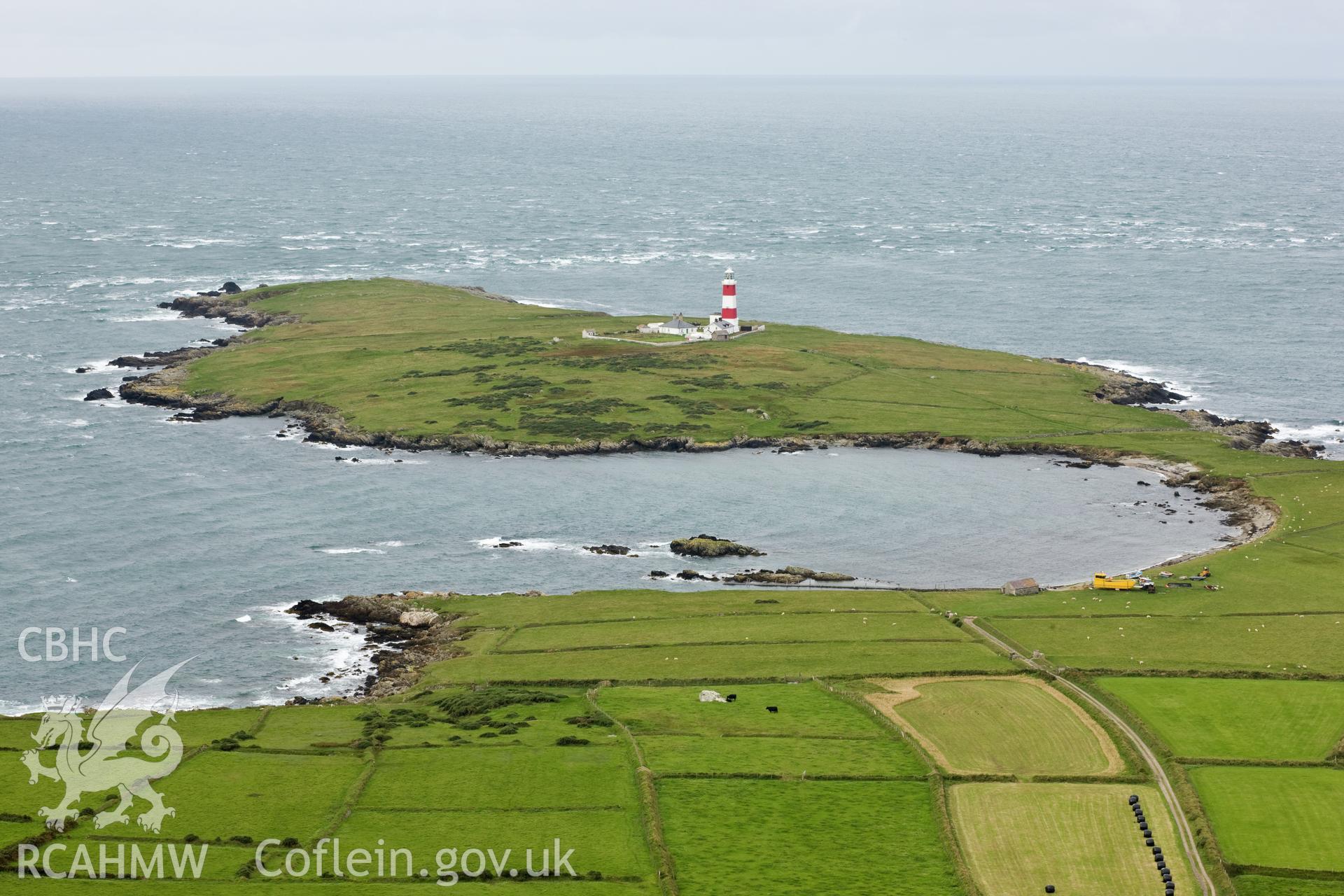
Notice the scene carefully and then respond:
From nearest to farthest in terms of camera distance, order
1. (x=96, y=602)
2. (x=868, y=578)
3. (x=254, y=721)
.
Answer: (x=254, y=721) < (x=96, y=602) < (x=868, y=578)

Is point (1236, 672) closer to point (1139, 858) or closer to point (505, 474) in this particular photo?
point (1139, 858)

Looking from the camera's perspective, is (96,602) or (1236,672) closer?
(1236,672)

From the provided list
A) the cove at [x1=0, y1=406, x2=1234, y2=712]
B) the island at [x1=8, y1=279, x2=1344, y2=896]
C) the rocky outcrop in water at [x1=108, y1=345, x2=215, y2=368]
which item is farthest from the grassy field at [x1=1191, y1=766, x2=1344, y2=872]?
the rocky outcrop in water at [x1=108, y1=345, x2=215, y2=368]

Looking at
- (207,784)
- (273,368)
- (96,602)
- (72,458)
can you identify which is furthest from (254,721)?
(273,368)

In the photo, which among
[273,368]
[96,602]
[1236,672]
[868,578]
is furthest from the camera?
[273,368]

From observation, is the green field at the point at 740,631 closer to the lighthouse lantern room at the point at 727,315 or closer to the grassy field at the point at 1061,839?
the grassy field at the point at 1061,839

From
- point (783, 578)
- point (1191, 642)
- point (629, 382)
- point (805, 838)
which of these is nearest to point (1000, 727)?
point (805, 838)
